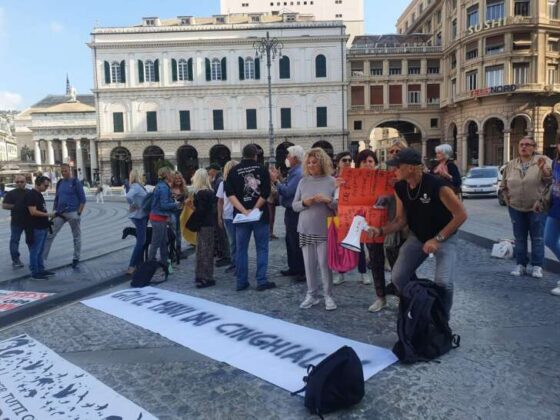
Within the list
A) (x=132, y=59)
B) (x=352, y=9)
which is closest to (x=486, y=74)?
(x=132, y=59)

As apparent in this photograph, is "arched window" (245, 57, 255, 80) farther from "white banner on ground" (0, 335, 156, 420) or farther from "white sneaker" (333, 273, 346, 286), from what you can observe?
"white banner on ground" (0, 335, 156, 420)

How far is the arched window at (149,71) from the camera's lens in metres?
43.9

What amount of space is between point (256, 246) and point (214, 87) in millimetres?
40257

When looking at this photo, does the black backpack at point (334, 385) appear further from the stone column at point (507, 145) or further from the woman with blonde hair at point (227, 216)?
the stone column at point (507, 145)

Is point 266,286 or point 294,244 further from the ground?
point 294,244

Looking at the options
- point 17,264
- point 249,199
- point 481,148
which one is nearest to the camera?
point 249,199

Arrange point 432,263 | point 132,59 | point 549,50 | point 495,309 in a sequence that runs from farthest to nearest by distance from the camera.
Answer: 1. point 132,59
2. point 549,50
3. point 432,263
4. point 495,309

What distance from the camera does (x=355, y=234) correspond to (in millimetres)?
4523

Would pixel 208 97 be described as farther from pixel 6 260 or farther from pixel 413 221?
pixel 413 221

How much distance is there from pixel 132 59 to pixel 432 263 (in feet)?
140

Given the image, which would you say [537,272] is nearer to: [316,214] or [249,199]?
[316,214]

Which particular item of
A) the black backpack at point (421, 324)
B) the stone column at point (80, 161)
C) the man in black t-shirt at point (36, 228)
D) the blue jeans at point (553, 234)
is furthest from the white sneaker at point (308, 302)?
the stone column at point (80, 161)

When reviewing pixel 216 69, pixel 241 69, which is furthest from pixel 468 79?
pixel 216 69

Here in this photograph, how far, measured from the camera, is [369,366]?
361 centimetres
